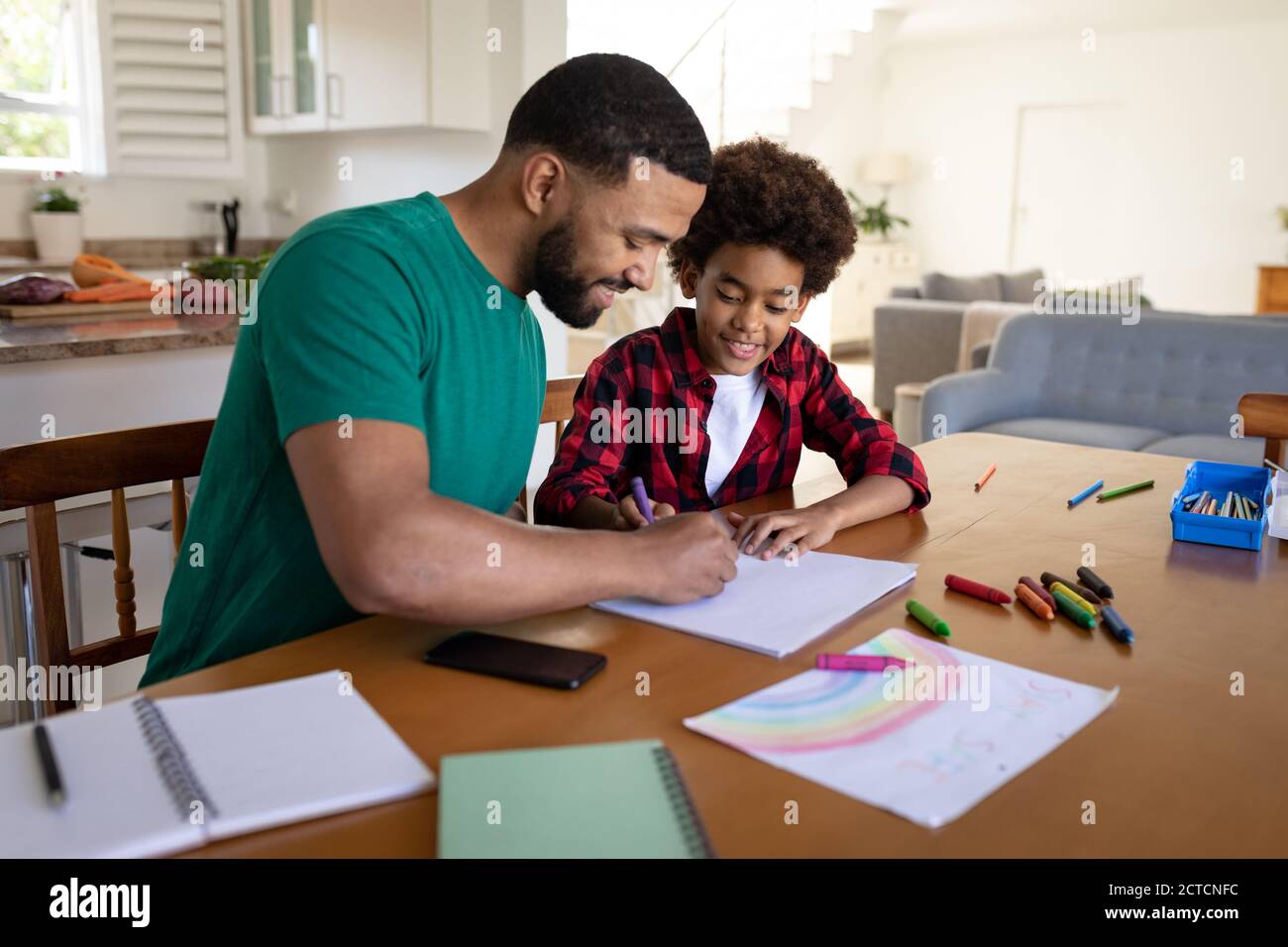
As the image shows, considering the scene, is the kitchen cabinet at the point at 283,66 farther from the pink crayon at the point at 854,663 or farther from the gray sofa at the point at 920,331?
the pink crayon at the point at 854,663

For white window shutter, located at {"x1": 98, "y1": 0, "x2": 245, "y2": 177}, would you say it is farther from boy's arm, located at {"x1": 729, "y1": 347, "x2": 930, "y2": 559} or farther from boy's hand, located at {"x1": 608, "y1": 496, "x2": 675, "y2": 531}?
boy's hand, located at {"x1": 608, "y1": 496, "x2": 675, "y2": 531}

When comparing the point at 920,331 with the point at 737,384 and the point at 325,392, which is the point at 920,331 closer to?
the point at 737,384

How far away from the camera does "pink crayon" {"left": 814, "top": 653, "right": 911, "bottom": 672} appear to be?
2.94 ft

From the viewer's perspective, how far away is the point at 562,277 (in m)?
1.17

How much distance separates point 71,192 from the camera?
423 cm

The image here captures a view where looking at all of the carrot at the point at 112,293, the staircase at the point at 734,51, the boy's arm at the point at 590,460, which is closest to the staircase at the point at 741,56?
the staircase at the point at 734,51

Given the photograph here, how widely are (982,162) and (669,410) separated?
8.94m

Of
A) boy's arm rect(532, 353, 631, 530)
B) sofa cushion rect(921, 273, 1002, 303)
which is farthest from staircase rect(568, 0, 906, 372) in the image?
boy's arm rect(532, 353, 631, 530)

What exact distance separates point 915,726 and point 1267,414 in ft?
4.39

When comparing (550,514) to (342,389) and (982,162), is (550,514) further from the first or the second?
(982,162)

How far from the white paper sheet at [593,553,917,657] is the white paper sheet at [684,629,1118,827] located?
0.23 feet

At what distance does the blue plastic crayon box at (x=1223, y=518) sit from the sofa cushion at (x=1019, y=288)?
5.75 meters

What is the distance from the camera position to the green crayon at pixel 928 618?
0.99m
